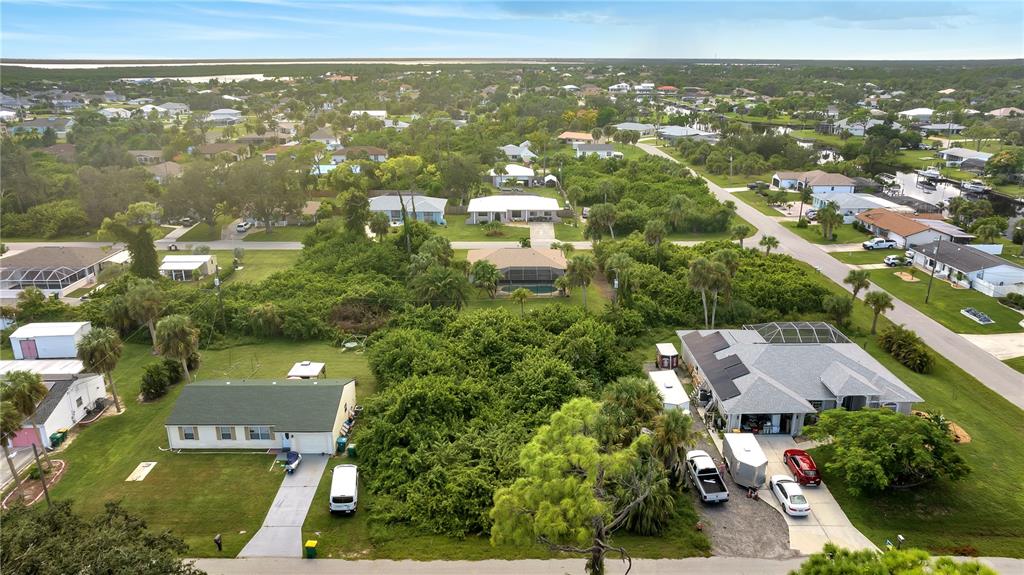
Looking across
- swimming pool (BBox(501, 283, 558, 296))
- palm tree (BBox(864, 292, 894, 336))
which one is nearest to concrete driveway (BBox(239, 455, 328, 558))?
swimming pool (BBox(501, 283, 558, 296))

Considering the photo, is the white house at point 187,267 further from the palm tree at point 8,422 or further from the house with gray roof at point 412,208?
the palm tree at point 8,422

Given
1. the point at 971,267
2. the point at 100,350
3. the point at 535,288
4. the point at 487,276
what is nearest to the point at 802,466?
the point at 487,276

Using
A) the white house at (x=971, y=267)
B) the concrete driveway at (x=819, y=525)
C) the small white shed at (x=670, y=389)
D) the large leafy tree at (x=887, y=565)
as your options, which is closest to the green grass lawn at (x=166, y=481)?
the small white shed at (x=670, y=389)

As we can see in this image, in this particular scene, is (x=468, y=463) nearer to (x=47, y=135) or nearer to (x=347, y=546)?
(x=347, y=546)

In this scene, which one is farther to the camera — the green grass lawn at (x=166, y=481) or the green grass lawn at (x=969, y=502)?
the green grass lawn at (x=166, y=481)

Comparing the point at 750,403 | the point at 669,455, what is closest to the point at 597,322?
the point at 750,403

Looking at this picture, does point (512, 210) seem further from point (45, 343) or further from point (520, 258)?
point (45, 343)

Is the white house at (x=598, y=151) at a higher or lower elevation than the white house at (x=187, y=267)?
higher
